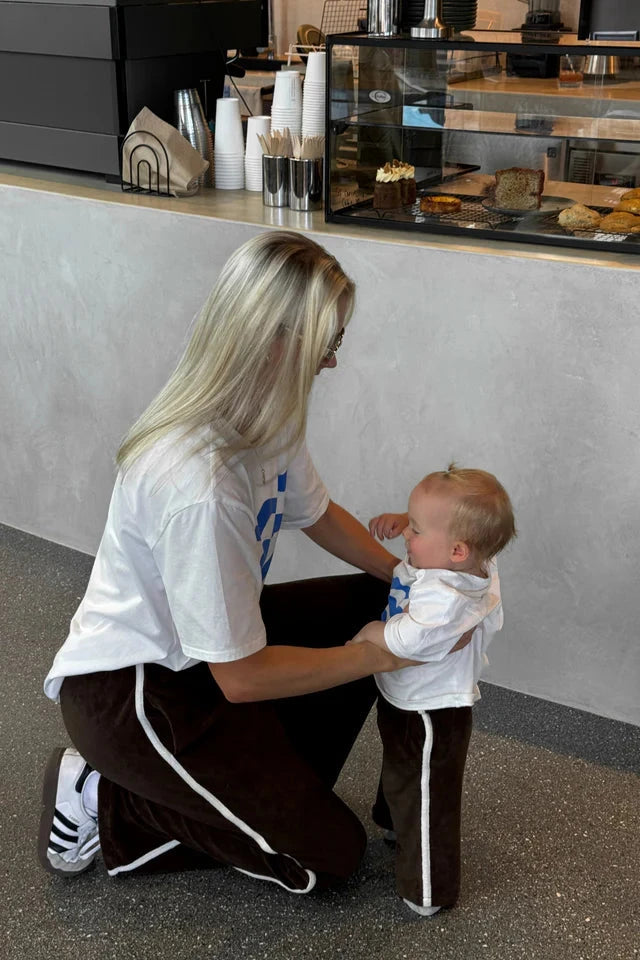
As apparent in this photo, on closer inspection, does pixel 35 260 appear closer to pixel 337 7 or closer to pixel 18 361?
pixel 18 361

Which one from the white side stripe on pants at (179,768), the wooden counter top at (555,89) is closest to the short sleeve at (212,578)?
the white side stripe on pants at (179,768)

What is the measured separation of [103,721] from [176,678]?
4.9 inches

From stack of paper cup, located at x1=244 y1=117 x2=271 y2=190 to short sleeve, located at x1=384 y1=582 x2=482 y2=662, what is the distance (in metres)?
1.45

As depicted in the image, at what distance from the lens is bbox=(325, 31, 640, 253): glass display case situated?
193 cm

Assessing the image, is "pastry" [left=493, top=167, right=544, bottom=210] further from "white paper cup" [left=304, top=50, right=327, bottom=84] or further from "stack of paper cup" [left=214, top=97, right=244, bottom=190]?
"stack of paper cup" [left=214, top=97, right=244, bottom=190]

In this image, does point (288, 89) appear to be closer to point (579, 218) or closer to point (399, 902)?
point (579, 218)

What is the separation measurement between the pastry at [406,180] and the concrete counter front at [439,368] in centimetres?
14

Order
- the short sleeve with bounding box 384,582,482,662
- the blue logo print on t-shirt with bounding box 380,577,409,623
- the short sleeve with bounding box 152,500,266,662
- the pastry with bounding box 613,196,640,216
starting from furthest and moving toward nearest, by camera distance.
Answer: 1. the pastry with bounding box 613,196,640,216
2. the blue logo print on t-shirt with bounding box 380,577,409,623
3. the short sleeve with bounding box 384,582,482,662
4. the short sleeve with bounding box 152,500,266,662

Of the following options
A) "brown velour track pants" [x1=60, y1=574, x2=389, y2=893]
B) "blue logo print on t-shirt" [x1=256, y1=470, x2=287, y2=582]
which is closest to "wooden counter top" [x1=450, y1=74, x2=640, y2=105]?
"blue logo print on t-shirt" [x1=256, y1=470, x2=287, y2=582]

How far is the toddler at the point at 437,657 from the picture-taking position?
1.44m

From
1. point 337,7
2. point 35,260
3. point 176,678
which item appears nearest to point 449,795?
point 176,678

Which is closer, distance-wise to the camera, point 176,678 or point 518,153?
point 176,678

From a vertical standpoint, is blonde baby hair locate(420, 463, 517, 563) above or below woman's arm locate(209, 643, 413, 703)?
above

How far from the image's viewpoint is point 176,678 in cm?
148
